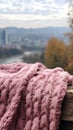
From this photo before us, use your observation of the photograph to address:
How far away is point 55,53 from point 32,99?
16.0 metres

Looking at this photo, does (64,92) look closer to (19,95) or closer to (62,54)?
(19,95)

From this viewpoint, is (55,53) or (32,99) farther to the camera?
(55,53)

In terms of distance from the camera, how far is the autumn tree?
15828mm

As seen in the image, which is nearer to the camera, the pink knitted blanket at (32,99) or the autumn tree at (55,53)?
the pink knitted blanket at (32,99)

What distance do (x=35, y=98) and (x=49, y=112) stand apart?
4 centimetres

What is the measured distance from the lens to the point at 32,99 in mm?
751

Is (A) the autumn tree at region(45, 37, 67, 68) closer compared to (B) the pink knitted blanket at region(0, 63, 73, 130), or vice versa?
(B) the pink knitted blanket at region(0, 63, 73, 130)

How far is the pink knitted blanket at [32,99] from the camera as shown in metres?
0.73

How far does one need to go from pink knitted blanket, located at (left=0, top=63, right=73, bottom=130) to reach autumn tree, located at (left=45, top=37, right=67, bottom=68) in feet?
48.4

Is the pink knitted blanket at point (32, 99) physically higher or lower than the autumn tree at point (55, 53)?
higher

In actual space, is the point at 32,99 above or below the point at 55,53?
above

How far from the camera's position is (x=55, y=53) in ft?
54.7

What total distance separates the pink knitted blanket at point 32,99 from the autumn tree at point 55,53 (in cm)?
A: 1476

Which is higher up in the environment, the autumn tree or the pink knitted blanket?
the pink knitted blanket
